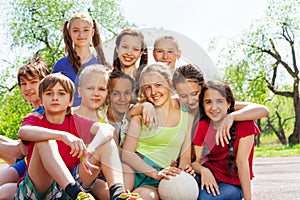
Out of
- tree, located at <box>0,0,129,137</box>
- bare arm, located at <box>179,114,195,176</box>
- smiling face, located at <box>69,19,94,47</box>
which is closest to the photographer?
bare arm, located at <box>179,114,195,176</box>

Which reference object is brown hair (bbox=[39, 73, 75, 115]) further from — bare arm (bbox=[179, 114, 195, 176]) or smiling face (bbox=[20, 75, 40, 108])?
bare arm (bbox=[179, 114, 195, 176])

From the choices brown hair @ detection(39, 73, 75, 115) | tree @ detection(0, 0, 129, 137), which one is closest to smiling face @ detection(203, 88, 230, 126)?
brown hair @ detection(39, 73, 75, 115)

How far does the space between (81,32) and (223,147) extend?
1.67m

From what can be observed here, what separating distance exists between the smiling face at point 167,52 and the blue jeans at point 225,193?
3.16 ft

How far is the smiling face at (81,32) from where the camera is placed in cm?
416

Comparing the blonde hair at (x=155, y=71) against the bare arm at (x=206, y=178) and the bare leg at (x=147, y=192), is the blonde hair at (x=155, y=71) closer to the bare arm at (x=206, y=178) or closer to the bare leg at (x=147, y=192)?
the bare arm at (x=206, y=178)

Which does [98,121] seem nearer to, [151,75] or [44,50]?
[151,75]

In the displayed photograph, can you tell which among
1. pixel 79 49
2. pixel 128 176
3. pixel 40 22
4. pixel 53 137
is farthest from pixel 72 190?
pixel 40 22

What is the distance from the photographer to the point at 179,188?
312 centimetres

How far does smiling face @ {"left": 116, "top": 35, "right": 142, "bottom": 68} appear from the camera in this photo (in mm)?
3725

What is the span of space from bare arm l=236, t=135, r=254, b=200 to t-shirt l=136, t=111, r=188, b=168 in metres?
0.44

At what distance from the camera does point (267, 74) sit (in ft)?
89.8

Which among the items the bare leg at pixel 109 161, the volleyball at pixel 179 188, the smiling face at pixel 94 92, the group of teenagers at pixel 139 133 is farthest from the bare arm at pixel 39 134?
the volleyball at pixel 179 188

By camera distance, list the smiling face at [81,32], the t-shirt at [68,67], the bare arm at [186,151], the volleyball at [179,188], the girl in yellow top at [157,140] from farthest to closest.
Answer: the smiling face at [81,32]
the t-shirt at [68,67]
the bare arm at [186,151]
the girl in yellow top at [157,140]
the volleyball at [179,188]
